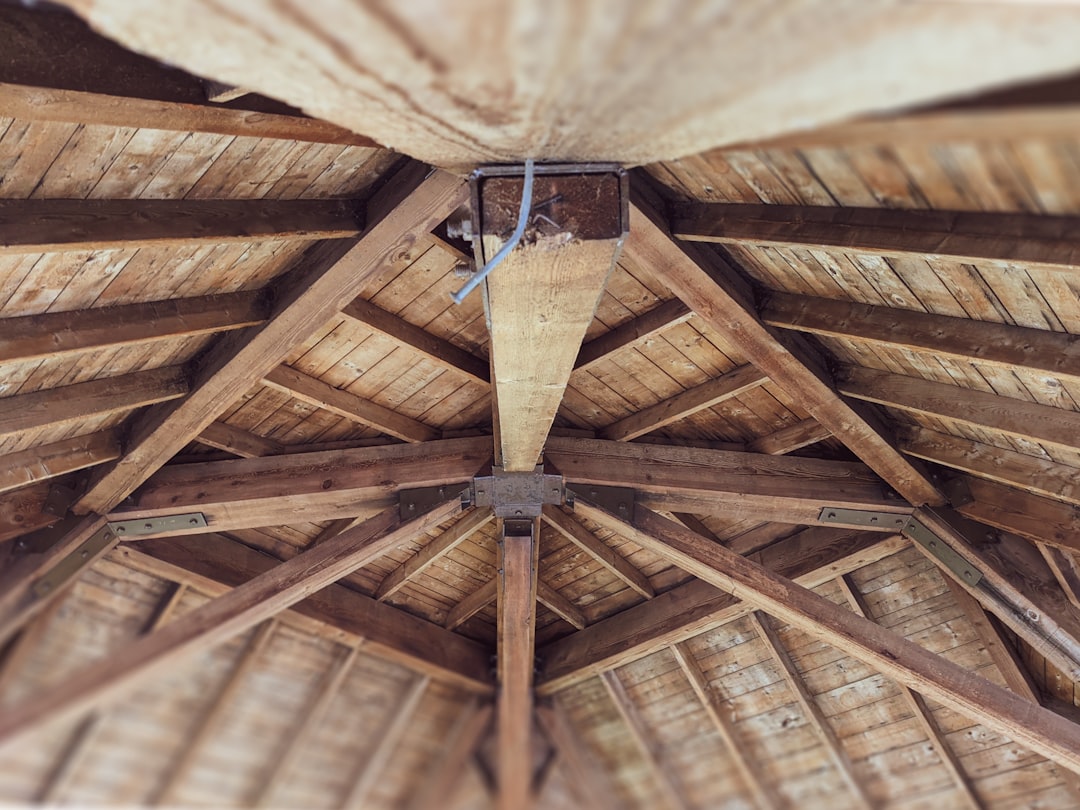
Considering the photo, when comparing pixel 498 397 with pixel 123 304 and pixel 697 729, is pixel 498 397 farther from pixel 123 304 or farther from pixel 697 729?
pixel 697 729

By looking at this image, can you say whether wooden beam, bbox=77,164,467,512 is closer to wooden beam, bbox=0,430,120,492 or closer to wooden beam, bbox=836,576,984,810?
wooden beam, bbox=0,430,120,492

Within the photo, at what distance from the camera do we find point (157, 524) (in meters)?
4.17

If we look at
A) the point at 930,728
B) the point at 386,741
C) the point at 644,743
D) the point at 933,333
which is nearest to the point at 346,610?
the point at 386,741

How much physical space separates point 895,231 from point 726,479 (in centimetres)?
174

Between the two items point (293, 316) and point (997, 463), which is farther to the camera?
point (997, 463)

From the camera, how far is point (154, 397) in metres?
3.68

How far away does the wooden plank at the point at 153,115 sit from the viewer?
2.12m

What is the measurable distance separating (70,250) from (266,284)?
96 centimetres

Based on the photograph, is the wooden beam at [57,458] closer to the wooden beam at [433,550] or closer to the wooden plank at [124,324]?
the wooden plank at [124,324]

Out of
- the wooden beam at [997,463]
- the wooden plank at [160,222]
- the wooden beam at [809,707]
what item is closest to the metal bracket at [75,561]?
the wooden plank at [160,222]

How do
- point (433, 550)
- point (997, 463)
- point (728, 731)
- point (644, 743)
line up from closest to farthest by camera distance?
point (997, 463), point (433, 550), point (728, 731), point (644, 743)

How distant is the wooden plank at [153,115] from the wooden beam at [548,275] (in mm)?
592

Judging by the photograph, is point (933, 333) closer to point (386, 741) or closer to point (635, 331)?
point (635, 331)

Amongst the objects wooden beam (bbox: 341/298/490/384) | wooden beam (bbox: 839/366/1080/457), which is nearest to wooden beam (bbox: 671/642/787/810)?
wooden beam (bbox: 341/298/490/384)
